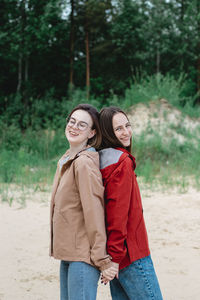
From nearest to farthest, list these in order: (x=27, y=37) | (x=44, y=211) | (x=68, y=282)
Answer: (x=68, y=282), (x=44, y=211), (x=27, y=37)

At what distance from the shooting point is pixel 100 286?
13.0 ft

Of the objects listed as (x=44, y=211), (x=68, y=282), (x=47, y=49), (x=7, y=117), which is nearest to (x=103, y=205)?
(x=68, y=282)

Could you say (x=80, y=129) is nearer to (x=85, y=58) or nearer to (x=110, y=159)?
(x=110, y=159)

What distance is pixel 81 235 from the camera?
202 centimetres

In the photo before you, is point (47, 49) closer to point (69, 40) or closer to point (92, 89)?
point (69, 40)

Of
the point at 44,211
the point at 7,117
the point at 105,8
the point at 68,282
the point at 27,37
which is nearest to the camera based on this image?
the point at 68,282

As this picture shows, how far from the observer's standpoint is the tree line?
1794 cm

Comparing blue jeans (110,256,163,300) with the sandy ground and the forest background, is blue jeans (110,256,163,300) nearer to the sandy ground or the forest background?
the sandy ground

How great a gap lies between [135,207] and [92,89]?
61.6 ft

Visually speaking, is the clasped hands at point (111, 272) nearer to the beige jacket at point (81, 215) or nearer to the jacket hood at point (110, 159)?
the beige jacket at point (81, 215)

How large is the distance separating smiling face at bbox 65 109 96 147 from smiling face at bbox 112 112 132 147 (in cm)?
13

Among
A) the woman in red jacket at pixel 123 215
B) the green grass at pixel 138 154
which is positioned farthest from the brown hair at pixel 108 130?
the green grass at pixel 138 154

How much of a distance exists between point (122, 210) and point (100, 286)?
2216 millimetres

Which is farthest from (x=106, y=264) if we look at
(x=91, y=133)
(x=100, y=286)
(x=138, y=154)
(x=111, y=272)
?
(x=138, y=154)
